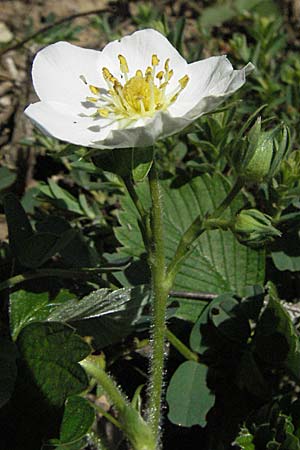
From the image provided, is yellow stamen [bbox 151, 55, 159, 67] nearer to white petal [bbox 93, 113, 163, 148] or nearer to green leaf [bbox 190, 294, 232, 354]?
white petal [bbox 93, 113, 163, 148]

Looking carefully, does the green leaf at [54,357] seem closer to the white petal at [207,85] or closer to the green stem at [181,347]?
the green stem at [181,347]

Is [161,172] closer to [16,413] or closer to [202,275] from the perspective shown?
[202,275]

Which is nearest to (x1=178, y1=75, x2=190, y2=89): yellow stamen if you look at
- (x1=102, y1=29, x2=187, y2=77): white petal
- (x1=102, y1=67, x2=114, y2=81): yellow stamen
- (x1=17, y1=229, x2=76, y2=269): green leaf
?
(x1=102, y1=29, x2=187, y2=77): white petal

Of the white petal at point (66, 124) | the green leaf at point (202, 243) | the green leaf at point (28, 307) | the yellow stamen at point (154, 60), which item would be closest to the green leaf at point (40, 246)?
the green leaf at point (28, 307)

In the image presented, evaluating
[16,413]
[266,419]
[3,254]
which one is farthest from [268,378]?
[3,254]

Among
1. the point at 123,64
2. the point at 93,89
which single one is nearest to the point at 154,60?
the point at 123,64

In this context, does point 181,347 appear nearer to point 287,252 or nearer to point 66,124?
point 287,252
